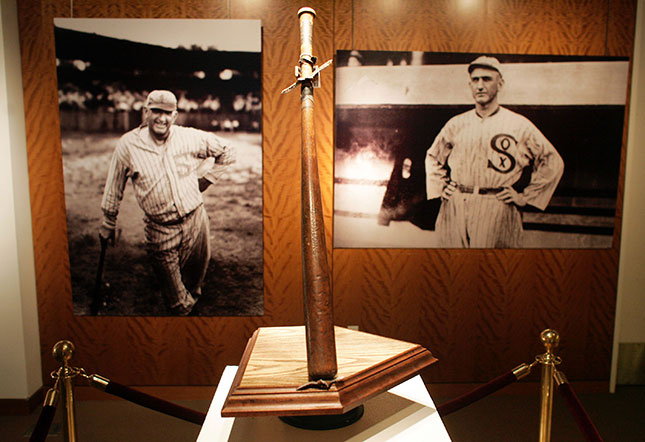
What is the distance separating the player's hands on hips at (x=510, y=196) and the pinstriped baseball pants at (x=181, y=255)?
2.17 metres

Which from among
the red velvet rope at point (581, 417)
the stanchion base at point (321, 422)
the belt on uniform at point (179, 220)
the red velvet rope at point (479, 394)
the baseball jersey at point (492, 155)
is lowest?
the red velvet rope at point (479, 394)

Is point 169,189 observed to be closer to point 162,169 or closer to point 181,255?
point 162,169

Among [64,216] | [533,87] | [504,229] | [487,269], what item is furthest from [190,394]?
[533,87]

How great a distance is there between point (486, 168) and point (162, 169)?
2331 millimetres

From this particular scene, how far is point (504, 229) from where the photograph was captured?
9.04 ft

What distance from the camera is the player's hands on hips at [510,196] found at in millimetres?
2727

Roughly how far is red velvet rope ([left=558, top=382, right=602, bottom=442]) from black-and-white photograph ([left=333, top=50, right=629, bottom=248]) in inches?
53.5

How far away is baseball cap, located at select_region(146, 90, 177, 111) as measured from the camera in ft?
8.54

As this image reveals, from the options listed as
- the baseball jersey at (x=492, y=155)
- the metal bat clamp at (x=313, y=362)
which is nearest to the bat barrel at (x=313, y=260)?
the metal bat clamp at (x=313, y=362)

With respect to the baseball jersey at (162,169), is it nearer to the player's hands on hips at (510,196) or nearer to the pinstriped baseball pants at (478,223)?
the pinstriped baseball pants at (478,223)

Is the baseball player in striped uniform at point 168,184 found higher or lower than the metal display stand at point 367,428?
higher

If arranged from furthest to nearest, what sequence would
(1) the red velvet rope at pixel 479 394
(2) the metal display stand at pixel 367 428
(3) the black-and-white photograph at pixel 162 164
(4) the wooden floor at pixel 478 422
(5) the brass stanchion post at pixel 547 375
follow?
(3) the black-and-white photograph at pixel 162 164 < (4) the wooden floor at pixel 478 422 < (1) the red velvet rope at pixel 479 394 < (5) the brass stanchion post at pixel 547 375 < (2) the metal display stand at pixel 367 428

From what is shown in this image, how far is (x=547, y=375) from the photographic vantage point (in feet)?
5.17

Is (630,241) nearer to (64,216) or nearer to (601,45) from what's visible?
(601,45)
